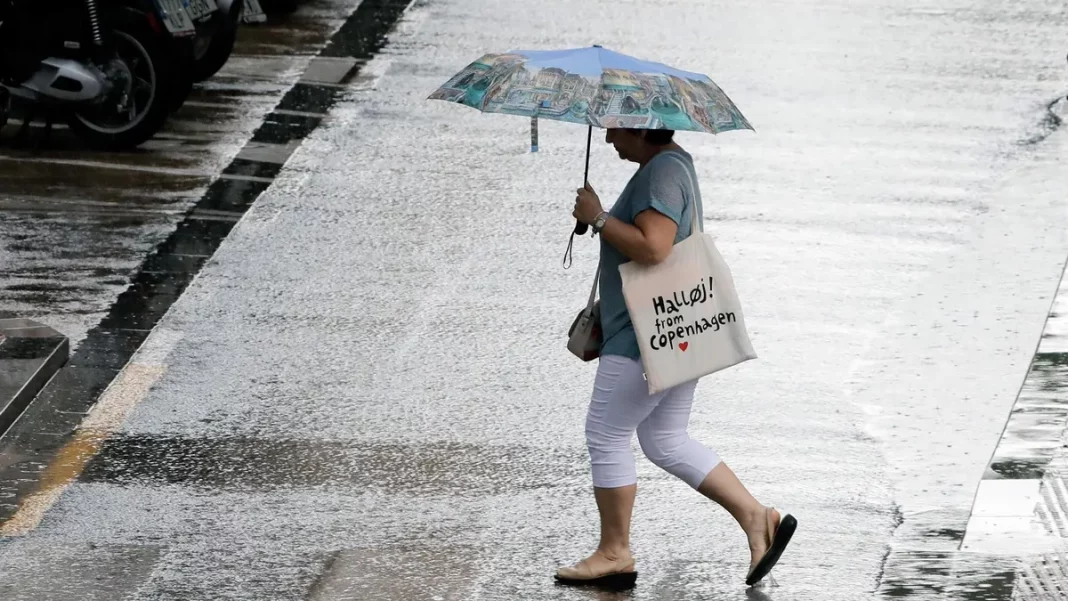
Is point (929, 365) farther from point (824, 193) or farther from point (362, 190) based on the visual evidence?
point (362, 190)

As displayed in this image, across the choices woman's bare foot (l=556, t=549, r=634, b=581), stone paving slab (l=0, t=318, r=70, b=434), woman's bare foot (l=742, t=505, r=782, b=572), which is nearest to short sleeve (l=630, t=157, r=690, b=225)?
woman's bare foot (l=742, t=505, r=782, b=572)

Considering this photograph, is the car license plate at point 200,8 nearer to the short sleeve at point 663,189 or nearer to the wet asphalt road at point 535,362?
the wet asphalt road at point 535,362

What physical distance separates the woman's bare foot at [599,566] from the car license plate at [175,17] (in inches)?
237

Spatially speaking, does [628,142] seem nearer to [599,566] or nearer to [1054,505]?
[599,566]

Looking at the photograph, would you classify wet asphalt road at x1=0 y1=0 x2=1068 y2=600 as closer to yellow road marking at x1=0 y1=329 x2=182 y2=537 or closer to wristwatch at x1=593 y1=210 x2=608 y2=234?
yellow road marking at x1=0 y1=329 x2=182 y2=537

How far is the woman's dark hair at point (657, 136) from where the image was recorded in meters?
5.53

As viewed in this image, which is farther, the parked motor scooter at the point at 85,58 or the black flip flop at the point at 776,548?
the parked motor scooter at the point at 85,58

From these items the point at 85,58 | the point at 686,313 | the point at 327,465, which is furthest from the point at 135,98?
the point at 686,313

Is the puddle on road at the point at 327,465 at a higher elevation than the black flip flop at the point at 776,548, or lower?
lower

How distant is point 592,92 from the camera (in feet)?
17.5

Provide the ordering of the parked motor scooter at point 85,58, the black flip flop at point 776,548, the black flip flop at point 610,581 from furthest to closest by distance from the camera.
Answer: the parked motor scooter at point 85,58 → the black flip flop at point 610,581 → the black flip flop at point 776,548

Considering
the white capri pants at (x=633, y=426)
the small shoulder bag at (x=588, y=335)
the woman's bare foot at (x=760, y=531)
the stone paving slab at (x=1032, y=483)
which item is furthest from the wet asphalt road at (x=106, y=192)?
the stone paving slab at (x=1032, y=483)

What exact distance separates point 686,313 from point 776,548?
0.86m

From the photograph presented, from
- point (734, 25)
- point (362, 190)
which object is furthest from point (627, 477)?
point (734, 25)
